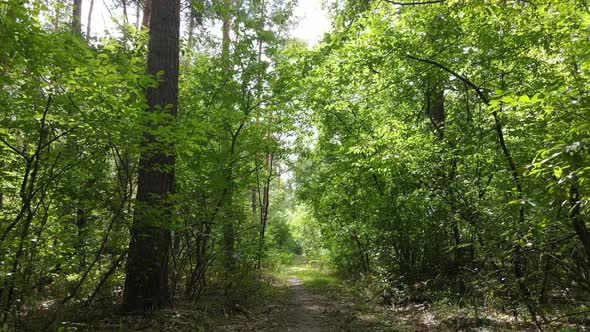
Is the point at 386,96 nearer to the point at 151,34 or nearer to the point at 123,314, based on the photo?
the point at 151,34

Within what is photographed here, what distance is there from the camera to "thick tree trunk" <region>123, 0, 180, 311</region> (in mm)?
5383

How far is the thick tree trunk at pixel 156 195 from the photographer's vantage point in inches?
212

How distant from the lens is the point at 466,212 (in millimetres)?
6590

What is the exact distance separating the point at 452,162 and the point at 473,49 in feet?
7.97

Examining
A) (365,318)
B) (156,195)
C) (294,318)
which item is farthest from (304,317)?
(156,195)

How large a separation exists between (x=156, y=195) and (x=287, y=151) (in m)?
7.96

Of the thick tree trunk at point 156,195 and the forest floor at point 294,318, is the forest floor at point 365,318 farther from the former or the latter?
the thick tree trunk at point 156,195

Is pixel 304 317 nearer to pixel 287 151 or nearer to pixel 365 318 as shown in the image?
pixel 365 318

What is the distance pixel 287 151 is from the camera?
13.1 metres

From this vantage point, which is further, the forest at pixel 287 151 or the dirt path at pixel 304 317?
the dirt path at pixel 304 317

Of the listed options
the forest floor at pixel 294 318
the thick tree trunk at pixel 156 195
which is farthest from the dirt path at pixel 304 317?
the thick tree trunk at pixel 156 195

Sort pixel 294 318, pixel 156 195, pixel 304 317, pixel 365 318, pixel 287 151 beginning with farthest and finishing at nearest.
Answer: pixel 287 151, pixel 304 317, pixel 294 318, pixel 365 318, pixel 156 195

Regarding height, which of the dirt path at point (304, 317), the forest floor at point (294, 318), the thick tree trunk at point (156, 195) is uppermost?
the thick tree trunk at point (156, 195)

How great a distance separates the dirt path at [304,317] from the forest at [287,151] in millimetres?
98
